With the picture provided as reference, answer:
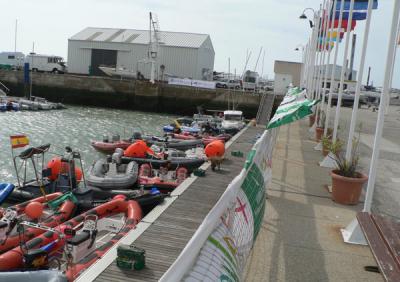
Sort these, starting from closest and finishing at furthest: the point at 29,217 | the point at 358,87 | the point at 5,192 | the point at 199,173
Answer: the point at 358,87, the point at 29,217, the point at 5,192, the point at 199,173

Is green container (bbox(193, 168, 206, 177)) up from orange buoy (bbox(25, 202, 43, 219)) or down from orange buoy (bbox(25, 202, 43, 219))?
up

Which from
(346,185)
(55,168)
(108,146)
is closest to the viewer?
(346,185)

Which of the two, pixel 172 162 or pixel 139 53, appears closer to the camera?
pixel 172 162

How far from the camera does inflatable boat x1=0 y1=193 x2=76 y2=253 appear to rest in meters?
7.98

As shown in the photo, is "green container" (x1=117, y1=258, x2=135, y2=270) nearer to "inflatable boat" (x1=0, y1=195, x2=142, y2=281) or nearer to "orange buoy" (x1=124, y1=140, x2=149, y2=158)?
"inflatable boat" (x1=0, y1=195, x2=142, y2=281)

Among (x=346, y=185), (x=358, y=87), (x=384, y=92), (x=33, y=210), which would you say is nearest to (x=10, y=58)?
(x=33, y=210)

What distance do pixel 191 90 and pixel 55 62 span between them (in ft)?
81.0

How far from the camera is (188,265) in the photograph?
2.29 m

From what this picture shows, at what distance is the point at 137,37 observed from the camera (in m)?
58.3

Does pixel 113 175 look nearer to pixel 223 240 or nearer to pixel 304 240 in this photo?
pixel 304 240

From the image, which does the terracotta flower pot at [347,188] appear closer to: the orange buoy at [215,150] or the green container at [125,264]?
the green container at [125,264]

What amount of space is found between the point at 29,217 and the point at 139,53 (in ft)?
160

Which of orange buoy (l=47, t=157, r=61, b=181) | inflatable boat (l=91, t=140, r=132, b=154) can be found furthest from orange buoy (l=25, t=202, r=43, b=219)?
inflatable boat (l=91, t=140, r=132, b=154)

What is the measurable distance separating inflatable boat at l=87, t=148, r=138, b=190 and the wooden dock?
3.17 meters
